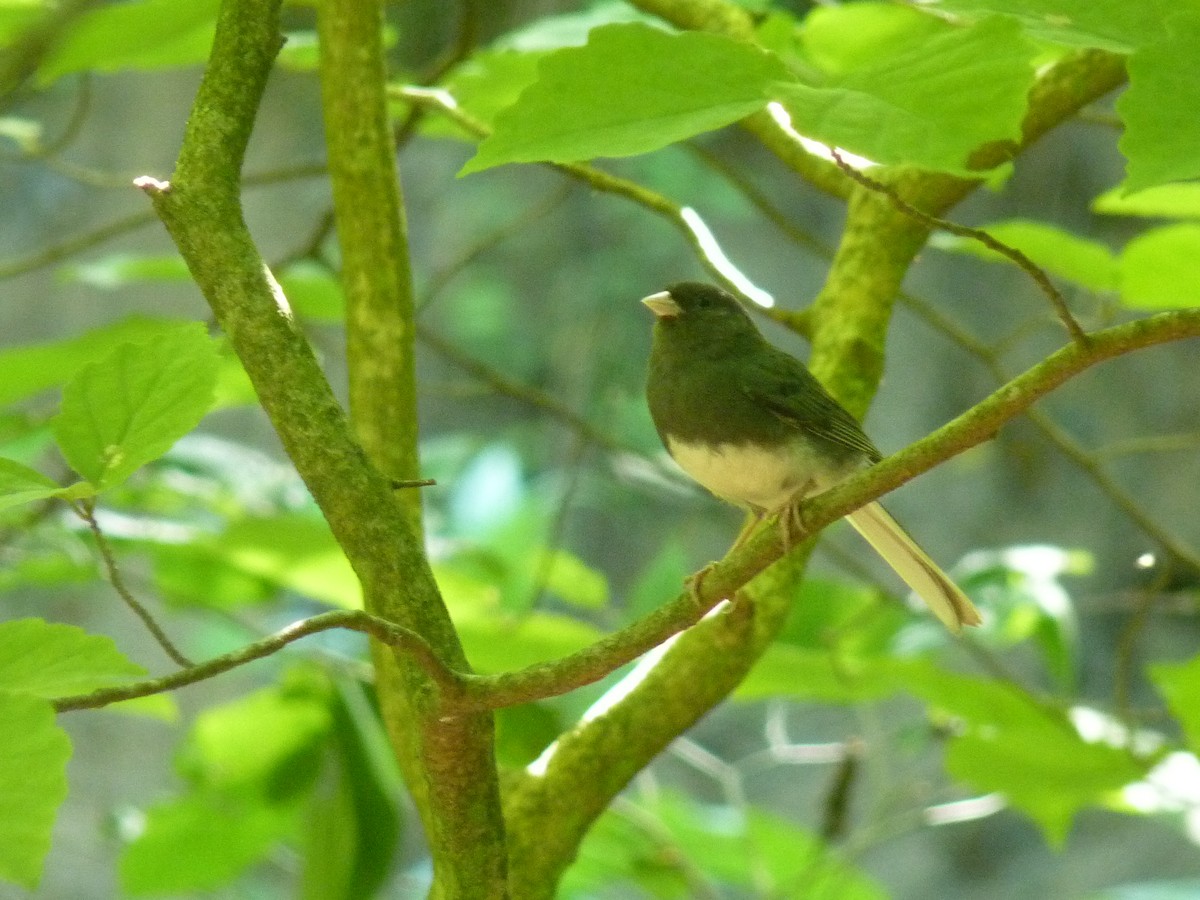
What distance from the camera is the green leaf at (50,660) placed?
0.84 meters

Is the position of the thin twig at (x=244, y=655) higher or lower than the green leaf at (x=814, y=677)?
lower

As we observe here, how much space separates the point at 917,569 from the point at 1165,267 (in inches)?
22.0

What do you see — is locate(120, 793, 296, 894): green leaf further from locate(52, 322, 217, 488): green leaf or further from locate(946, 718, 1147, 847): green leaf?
locate(52, 322, 217, 488): green leaf

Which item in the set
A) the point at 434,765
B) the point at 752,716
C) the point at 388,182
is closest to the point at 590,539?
the point at 752,716

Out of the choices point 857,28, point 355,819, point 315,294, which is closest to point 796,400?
point 857,28

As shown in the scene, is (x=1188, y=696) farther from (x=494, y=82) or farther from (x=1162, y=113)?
(x=494, y=82)

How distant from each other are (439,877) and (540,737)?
0.76 metres

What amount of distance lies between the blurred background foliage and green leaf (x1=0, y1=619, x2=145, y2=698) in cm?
23

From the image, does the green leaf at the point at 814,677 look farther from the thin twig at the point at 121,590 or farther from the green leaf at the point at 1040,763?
the thin twig at the point at 121,590

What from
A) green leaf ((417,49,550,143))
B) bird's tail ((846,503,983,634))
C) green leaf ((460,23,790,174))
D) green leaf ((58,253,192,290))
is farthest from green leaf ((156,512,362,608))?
green leaf ((460,23,790,174))

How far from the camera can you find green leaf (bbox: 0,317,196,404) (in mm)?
1822

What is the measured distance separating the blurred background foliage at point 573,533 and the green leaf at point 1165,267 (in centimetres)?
2

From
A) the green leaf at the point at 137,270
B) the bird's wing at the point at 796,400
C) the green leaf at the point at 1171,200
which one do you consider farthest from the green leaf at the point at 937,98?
the green leaf at the point at 137,270

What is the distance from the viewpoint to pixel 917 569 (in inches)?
74.7
